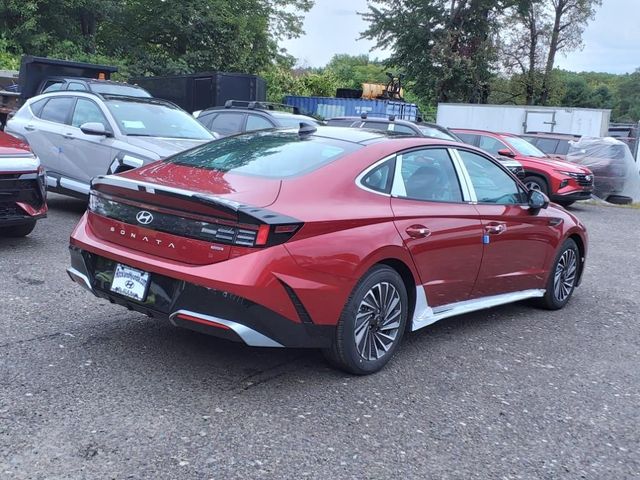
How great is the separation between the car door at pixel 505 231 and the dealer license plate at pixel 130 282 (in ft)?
8.24

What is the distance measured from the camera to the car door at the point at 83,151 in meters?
8.34

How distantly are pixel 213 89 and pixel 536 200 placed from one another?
1606 cm

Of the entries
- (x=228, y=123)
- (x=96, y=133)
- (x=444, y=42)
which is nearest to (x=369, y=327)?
(x=96, y=133)

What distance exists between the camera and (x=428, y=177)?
190 inches

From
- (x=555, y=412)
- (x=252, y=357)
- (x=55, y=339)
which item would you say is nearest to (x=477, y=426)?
(x=555, y=412)

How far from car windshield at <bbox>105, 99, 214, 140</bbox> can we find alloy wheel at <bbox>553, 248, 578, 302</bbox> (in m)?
4.88

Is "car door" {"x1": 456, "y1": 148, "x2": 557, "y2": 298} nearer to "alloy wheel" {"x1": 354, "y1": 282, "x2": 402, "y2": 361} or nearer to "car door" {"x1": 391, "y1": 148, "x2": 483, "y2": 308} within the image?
"car door" {"x1": 391, "y1": 148, "x2": 483, "y2": 308}

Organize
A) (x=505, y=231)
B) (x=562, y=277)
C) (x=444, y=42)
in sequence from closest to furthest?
1. (x=505, y=231)
2. (x=562, y=277)
3. (x=444, y=42)

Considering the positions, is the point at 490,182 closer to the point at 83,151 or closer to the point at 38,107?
the point at 83,151

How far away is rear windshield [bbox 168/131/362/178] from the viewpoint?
425cm

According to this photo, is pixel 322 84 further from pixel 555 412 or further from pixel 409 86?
pixel 555 412

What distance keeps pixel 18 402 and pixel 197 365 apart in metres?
1.05

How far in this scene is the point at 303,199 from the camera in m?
3.88

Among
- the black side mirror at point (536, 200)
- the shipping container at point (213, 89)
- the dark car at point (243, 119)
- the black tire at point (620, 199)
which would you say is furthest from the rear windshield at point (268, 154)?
the shipping container at point (213, 89)
